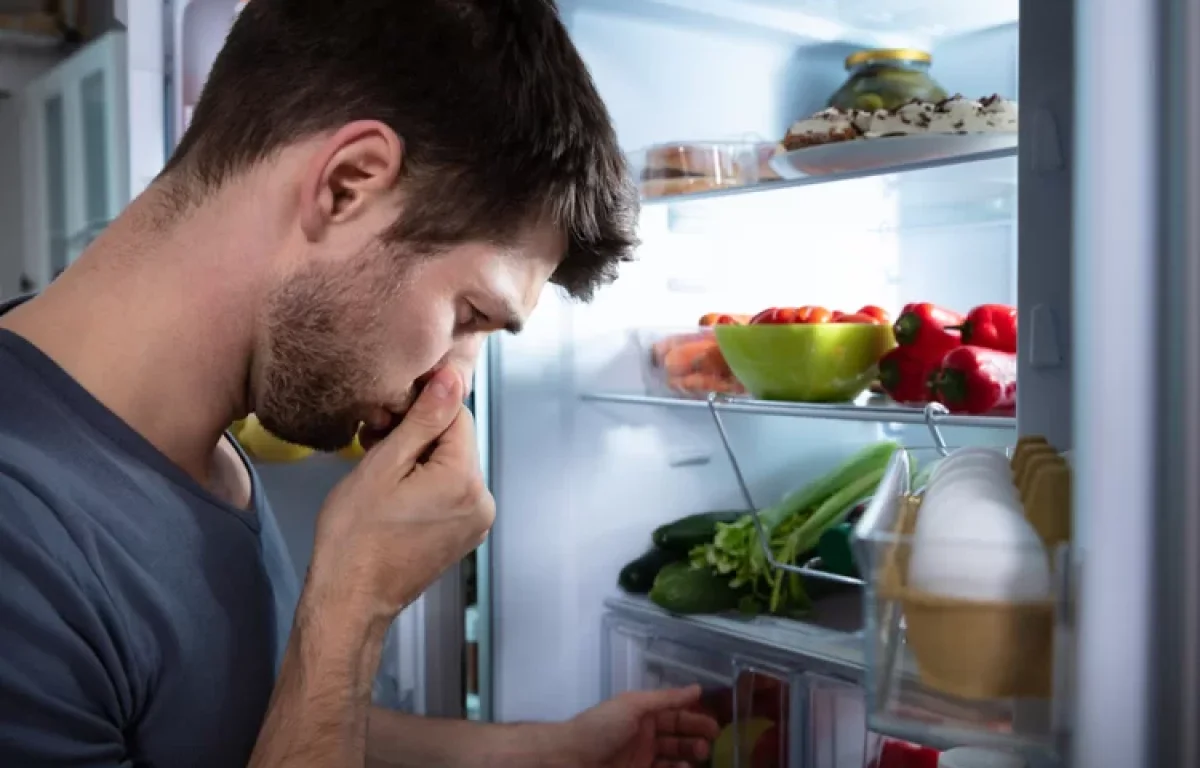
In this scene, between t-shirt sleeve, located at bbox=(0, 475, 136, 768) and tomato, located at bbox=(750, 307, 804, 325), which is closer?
t-shirt sleeve, located at bbox=(0, 475, 136, 768)

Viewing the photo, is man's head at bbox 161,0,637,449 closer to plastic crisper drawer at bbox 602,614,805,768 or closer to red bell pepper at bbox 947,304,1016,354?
red bell pepper at bbox 947,304,1016,354

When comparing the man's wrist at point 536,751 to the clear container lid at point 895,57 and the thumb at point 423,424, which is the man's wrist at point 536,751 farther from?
the clear container lid at point 895,57

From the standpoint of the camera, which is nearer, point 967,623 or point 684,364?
point 967,623

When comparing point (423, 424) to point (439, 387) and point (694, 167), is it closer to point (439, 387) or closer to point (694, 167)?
point (439, 387)

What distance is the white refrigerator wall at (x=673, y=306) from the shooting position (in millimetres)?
1669

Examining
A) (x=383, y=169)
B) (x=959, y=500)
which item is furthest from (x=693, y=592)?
(x=383, y=169)

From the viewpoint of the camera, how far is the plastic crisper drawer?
144 cm

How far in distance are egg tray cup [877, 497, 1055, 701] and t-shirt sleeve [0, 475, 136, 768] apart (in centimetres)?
59

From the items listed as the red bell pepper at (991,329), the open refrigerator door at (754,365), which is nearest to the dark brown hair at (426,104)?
the open refrigerator door at (754,365)

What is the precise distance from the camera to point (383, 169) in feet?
3.02

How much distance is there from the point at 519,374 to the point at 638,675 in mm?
487

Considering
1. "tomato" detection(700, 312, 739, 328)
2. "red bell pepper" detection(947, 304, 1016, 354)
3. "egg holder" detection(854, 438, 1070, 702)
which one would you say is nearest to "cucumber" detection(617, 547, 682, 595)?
"tomato" detection(700, 312, 739, 328)

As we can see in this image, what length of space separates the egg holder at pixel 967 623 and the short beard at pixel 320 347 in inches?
17.7

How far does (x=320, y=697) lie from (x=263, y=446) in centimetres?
84
